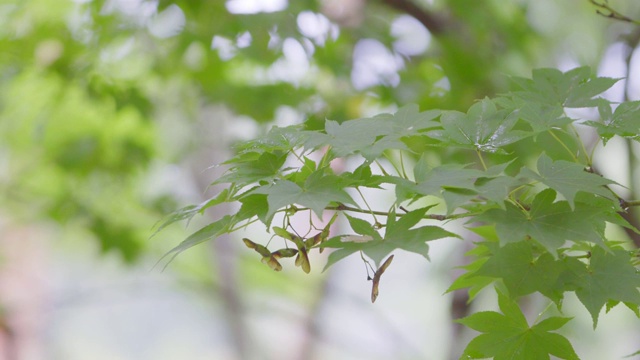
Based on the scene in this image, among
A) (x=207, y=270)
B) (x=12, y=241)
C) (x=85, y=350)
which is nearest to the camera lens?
(x=207, y=270)

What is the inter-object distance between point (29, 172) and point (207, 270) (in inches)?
59.9

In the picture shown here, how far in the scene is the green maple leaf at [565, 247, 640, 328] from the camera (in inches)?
27.8

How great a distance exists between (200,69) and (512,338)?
1.77 meters

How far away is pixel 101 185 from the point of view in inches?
97.3

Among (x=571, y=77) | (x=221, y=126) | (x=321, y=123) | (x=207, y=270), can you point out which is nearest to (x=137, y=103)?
(x=321, y=123)

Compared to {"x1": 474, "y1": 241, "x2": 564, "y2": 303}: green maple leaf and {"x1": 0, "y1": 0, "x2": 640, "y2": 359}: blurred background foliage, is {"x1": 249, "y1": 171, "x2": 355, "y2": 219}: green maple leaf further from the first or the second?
{"x1": 0, "y1": 0, "x2": 640, "y2": 359}: blurred background foliage

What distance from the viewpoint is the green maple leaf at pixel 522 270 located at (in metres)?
0.71

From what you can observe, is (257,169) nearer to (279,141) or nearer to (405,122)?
(279,141)

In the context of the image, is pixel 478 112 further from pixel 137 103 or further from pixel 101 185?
pixel 101 185

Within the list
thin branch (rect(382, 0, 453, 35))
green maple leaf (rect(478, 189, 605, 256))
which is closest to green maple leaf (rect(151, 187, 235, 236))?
green maple leaf (rect(478, 189, 605, 256))

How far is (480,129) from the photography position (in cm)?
75

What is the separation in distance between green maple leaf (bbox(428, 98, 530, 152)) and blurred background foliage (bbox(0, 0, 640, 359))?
1092 millimetres

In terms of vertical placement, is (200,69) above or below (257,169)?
below

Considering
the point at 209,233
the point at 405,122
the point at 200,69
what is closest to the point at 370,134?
the point at 405,122
